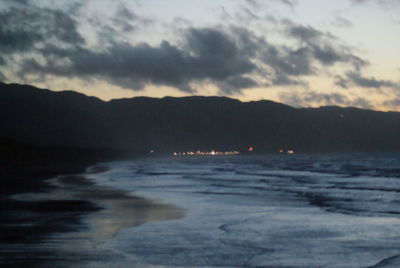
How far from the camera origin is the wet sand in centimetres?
1130

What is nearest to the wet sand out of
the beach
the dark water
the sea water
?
the beach

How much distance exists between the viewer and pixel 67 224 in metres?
16.6

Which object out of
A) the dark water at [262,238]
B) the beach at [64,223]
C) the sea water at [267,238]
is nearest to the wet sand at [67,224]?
the beach at [64,223]

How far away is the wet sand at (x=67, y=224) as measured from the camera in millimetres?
11305

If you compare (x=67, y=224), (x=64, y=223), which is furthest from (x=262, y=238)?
(x=64, y=223)

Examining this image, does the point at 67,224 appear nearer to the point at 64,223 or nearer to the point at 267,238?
the point at 64,223

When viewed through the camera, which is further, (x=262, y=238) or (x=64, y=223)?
(x=64, y=223)

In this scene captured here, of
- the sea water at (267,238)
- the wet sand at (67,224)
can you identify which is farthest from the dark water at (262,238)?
the wet sand at (67,224)

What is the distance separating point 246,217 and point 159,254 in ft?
25.4

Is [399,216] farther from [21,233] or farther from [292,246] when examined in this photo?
[21,233]

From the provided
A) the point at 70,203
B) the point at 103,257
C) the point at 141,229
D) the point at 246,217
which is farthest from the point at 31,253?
the point at 70,203

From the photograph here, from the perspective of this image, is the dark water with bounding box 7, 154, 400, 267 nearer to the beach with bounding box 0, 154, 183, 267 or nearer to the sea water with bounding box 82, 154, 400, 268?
the sea water with bounding box 82, 154, 400, 268

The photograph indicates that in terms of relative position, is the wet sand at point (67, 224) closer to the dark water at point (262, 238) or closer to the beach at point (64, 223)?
the beach at point (64, 223)

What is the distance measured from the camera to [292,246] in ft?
42.8
